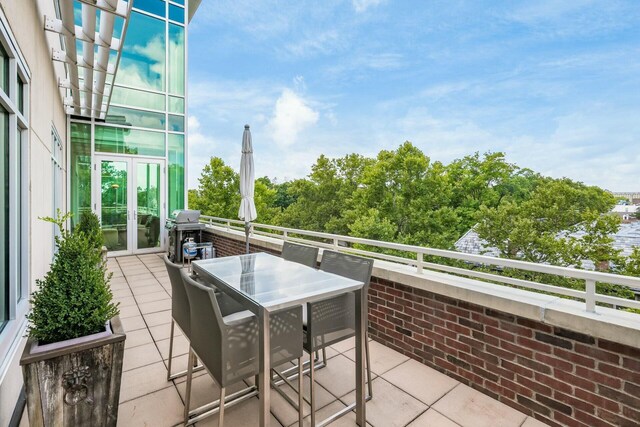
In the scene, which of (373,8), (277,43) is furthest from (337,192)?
(373,8)

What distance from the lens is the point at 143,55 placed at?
7371 mm

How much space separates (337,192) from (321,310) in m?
24.1

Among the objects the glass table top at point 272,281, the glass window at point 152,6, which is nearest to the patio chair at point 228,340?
the glass table top at point 272,281

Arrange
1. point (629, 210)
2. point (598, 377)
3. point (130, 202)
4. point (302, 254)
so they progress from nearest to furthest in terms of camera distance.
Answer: point (598, 377)
point (302, 254)
point (130, 202)
point (629, 210)

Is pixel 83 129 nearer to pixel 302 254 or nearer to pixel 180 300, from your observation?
pixel 302 254

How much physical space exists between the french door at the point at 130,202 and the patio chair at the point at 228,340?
6.33 metres

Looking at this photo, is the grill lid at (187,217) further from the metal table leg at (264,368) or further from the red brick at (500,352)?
the red brick at (500,352)

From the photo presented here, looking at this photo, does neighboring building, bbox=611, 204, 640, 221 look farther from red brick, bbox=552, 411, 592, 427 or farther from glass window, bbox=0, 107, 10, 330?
glass window, bbox=0, 107, 10, 330

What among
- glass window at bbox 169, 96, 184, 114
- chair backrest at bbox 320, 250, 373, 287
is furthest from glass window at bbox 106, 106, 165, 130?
chair backrest at bbox 320, 250, 373, 287

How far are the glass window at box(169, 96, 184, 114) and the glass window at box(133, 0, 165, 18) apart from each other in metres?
1.92

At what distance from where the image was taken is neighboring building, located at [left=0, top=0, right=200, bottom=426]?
1.96 m

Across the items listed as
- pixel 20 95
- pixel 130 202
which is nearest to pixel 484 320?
pixel 20 95

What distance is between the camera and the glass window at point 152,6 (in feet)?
23.6

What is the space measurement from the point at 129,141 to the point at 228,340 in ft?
23.6
